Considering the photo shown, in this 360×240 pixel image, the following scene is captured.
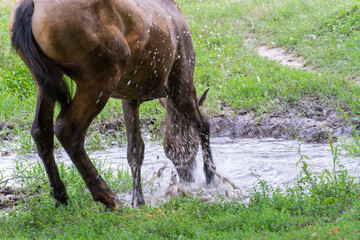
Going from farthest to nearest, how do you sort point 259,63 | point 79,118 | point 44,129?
point 259,63
point 44,129
point 79,118

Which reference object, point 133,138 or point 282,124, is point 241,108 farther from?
point 133,138

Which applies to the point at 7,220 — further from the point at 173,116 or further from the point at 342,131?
the point at 342,131

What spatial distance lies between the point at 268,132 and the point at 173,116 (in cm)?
204

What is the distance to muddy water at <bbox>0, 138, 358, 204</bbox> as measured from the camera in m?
5.16

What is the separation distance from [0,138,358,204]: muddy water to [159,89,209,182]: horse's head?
141mm

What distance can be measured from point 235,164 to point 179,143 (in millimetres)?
832

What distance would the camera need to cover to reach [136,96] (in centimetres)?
486

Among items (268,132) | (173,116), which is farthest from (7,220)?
(268,132)

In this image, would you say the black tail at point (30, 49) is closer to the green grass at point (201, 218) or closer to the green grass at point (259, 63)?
the green grass at point (201, 218)

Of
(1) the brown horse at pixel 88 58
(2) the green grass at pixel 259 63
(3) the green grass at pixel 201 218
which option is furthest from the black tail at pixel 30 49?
(2) the green grass at pixel 259 63

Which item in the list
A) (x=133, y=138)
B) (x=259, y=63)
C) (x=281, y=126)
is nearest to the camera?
(x=133, y=138)

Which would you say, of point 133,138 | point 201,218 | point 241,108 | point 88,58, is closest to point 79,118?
point 88,58

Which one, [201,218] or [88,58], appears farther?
[201,218]

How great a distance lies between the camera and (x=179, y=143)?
5520 mm
